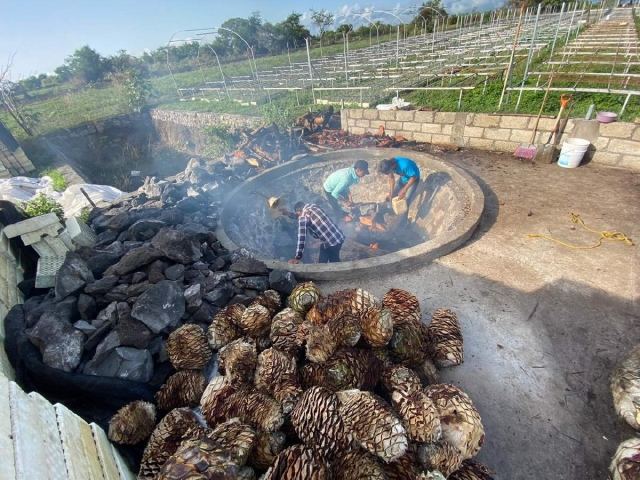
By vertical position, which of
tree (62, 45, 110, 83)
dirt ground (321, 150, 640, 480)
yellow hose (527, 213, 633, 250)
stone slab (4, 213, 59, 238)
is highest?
tree (62, 45, 110, 83)

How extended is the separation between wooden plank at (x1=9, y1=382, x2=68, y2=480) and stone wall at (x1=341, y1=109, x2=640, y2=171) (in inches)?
312

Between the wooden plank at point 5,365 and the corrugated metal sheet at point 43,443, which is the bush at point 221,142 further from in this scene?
the corrugated metal sheet at point 43,443

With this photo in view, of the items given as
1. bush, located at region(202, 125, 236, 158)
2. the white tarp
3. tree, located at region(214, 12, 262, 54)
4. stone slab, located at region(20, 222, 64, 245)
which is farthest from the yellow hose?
tree, located at region(214, 12, 262, 54)

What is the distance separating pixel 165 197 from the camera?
5.86 m

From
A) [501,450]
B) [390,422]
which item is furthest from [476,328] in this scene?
[390,422]

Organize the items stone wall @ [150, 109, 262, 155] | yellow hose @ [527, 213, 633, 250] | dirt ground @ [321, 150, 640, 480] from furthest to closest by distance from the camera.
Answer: stone wall @ [150, 109, 262, 155]
yellow hose @ [527, 213, 633, 250]
dirt ground @ [321, 150, 640, 480]

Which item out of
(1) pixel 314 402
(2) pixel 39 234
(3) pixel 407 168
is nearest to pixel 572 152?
(3) pixel 407 168

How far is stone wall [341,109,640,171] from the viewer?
5.28 meters

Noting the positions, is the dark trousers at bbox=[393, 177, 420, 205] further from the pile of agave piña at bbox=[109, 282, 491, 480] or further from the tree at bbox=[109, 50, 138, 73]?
the tree at bbox=[109, 50, 138, 73]

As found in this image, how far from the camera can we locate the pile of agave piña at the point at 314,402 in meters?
1.63

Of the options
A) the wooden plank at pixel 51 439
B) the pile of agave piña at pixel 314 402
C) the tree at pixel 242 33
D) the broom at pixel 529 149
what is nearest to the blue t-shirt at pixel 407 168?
the broom at pixel 529 149

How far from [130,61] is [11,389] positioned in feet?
160

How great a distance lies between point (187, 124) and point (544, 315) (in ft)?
60.2

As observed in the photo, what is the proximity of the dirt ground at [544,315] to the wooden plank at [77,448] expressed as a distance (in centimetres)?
252
